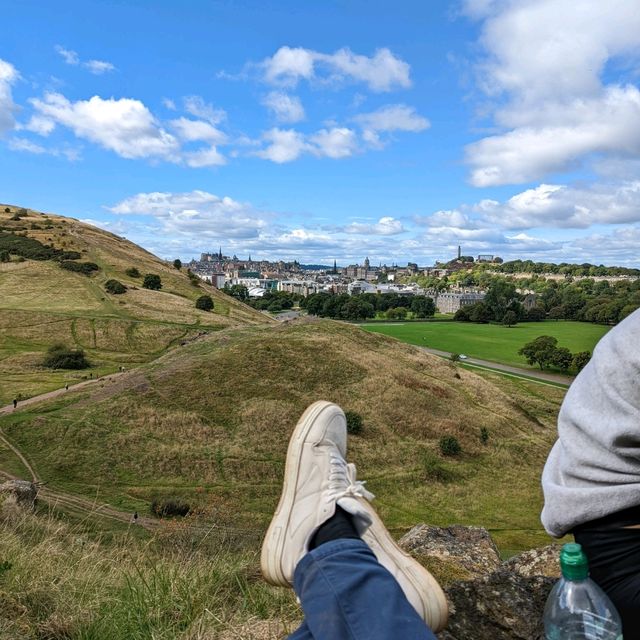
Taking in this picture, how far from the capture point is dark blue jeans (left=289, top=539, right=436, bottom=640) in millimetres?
1739

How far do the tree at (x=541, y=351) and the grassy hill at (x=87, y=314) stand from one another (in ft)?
97.9

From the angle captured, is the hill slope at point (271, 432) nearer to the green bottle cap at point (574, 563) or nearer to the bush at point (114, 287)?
the green bottle cap at point (574, 563)

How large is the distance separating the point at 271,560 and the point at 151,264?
76844 mm

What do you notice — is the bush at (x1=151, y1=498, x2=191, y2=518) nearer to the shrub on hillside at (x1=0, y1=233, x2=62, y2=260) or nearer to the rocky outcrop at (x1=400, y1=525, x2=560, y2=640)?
the rocky outcrop at (x1=400, y1=525, x2=560, y2=640)

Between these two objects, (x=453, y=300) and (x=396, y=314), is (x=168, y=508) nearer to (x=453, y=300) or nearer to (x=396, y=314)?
(x=396, y=314)

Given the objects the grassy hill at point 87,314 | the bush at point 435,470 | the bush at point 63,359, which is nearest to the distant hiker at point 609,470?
the bush at point 435,470

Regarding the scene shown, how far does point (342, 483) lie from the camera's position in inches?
107

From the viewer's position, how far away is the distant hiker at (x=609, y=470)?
5.75ft

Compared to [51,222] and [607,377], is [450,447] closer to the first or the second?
[607,377]

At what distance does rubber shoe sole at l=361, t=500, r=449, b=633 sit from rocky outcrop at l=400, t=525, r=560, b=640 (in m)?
0.26

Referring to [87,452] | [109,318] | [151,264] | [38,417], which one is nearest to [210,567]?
[87,452]

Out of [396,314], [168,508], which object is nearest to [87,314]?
[168,508]

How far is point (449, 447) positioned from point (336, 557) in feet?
82.2

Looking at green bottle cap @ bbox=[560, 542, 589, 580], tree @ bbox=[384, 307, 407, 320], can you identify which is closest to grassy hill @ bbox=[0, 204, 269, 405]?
green bottle cap @ bbox=[560, 542, 589, 580]
